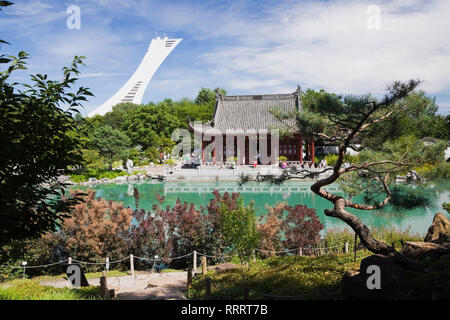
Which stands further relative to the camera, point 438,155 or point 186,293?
point 186,293

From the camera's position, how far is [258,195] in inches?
755

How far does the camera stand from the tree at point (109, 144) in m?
26.7

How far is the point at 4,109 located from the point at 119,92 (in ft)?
153

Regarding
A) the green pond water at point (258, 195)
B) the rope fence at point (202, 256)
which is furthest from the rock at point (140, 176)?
the rope fence at point (202, 256)

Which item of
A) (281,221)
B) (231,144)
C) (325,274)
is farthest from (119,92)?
(325,274)

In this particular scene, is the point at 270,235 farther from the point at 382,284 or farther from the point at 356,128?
the point at 382,284

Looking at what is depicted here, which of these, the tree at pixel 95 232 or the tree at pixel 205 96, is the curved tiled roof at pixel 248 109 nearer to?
the tree at pixel 205 96

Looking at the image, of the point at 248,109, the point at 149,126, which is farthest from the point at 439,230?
the point at 149,126

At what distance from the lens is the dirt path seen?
6516 mm

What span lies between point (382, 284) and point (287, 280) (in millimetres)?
2204

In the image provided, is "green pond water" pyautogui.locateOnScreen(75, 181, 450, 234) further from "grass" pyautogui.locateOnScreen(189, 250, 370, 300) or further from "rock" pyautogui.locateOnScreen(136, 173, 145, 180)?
"grass" pyautogui.locateOnScreen(189, 250, 370, 300)

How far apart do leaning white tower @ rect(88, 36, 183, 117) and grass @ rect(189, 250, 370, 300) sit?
30852 mm
